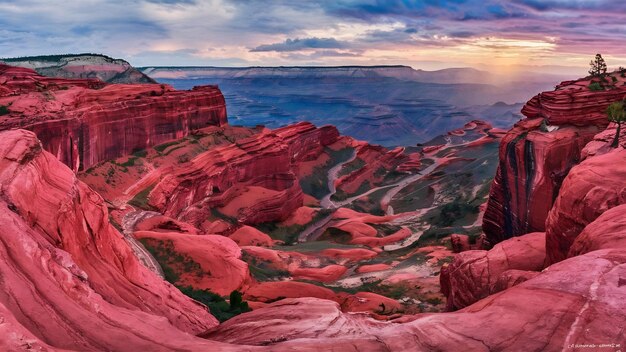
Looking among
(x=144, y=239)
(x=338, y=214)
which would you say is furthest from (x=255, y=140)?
(x=144, y=239)

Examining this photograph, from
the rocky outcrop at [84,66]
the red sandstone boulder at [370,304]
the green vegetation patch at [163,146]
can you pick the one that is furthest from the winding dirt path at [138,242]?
the rocky outcrop at [84,66]

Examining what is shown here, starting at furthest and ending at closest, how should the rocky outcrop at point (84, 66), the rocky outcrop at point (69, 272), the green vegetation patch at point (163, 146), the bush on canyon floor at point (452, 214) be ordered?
the rocky outcrop at point (84, 66) < the bush on canyon floor at point (452, 214) < the green vegetation patch at point (163, 146) < the rocky outcrop at point (69, 272)

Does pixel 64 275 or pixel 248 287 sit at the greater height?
pixel 64 275

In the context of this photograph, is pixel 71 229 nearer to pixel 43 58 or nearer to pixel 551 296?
pixel 551 296

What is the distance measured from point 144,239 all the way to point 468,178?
81.6 m

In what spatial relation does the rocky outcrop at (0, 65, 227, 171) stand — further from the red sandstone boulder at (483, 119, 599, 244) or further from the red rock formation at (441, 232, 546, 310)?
the red sandstone boulder at (483, 119, 599, 244)

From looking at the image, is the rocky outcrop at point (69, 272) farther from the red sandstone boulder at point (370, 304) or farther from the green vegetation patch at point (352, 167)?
the green vegetation patch at point (352, 167)

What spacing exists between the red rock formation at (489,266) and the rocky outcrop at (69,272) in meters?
13.4

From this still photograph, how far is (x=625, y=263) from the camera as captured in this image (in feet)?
39.5

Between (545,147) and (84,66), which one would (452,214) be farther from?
(84,66)

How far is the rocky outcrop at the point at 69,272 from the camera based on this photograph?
997 cm

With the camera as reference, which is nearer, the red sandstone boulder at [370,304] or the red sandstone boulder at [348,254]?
the red sandstone boulder at [370,304]

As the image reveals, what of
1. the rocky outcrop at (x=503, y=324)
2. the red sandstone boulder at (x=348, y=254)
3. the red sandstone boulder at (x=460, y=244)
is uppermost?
the rocky outcrop at (x=503, y=324)

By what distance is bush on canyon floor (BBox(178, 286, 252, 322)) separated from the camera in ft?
80.4
